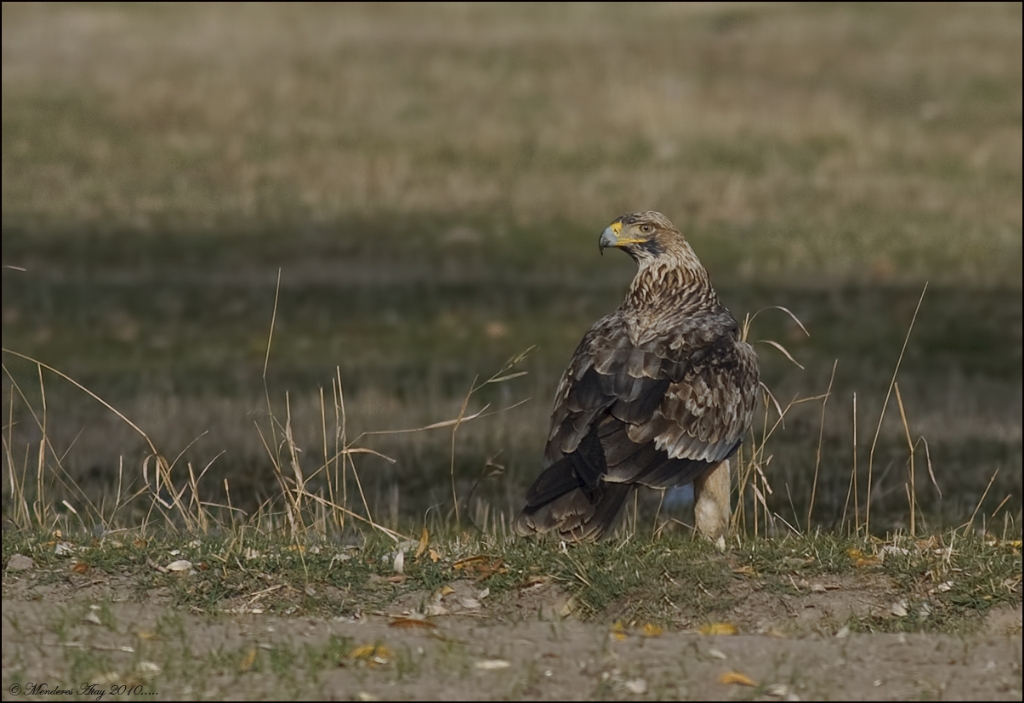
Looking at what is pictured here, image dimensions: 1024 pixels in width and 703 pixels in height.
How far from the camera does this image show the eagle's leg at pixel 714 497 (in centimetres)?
728

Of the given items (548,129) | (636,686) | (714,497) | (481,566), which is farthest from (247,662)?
(548,129)

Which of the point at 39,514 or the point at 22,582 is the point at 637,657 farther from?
the point at 39,514

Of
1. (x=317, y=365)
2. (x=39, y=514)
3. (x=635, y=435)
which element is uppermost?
(x=635, y=435)

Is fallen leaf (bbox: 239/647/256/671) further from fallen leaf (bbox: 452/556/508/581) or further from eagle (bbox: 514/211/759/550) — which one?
eagle (bbox: 514/211/759/550)

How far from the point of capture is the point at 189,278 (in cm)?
1806

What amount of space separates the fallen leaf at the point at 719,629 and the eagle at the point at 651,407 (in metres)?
0.78

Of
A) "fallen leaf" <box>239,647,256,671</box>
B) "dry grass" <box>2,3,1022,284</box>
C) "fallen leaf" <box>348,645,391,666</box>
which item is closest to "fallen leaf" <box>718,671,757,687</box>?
"fallen leaf" <box>348,645,391,666</box>

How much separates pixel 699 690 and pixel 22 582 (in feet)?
8.57

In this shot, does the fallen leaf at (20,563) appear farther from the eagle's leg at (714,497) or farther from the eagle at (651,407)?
the eagle's leg at (714,497)

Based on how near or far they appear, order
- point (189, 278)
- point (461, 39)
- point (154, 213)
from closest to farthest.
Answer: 1. point (189, 278)
2. point (154, 213)
3. point (461, 39)

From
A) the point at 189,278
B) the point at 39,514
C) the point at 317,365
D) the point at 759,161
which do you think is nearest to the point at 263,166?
the point at 189,278

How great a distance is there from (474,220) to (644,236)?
12.9m

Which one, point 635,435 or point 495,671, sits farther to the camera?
point 635,435

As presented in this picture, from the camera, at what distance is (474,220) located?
811 inches
